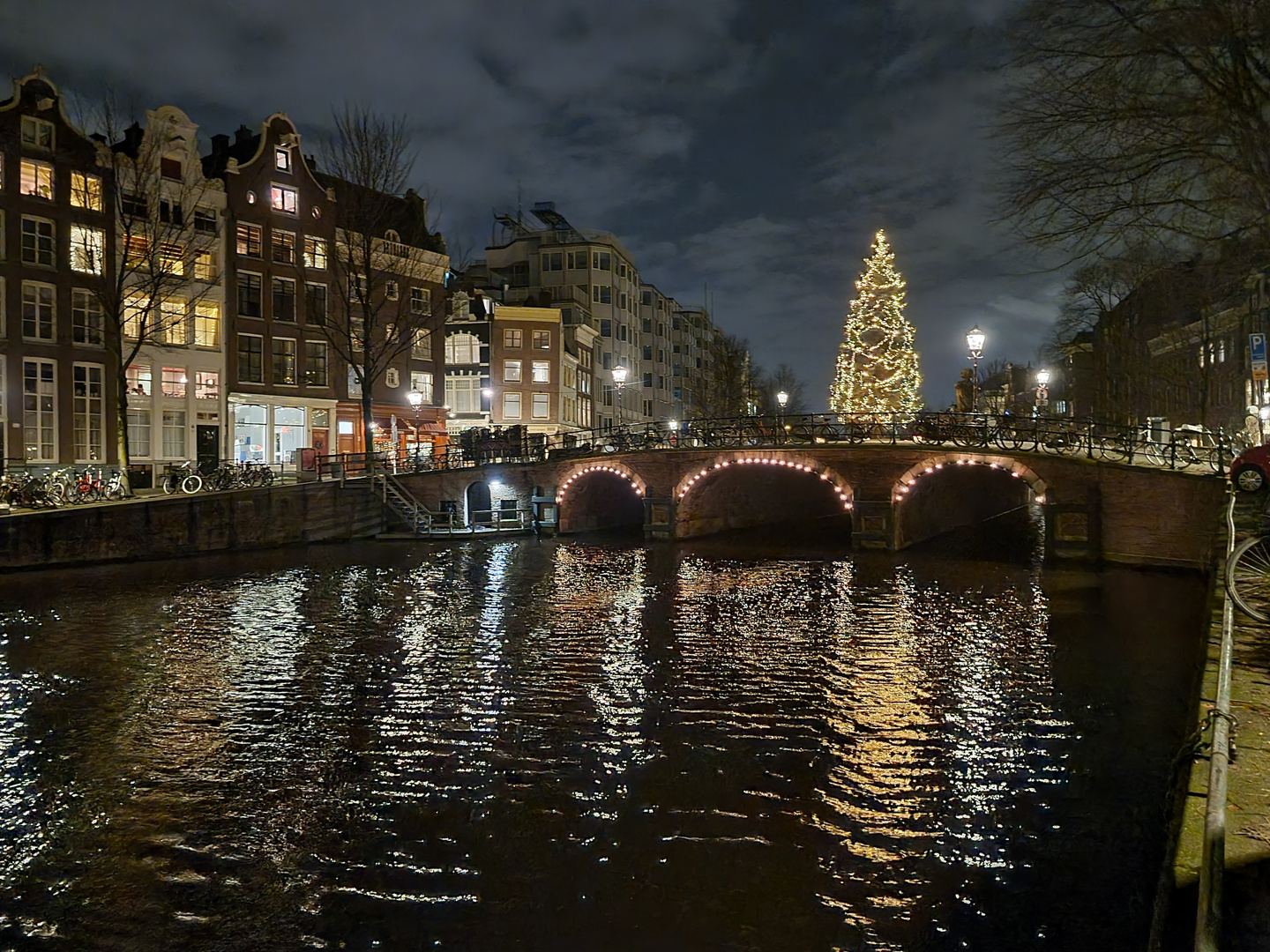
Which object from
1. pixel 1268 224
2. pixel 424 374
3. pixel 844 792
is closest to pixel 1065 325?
pixel 1268 224

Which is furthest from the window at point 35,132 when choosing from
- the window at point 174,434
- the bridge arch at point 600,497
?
the bridge arch at point 600,497

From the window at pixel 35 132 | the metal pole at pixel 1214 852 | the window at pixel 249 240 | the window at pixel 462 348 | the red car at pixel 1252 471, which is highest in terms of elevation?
the window at pixel 35 132

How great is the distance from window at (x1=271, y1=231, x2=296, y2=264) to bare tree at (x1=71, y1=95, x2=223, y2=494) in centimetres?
295

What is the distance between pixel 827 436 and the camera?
34.5 m

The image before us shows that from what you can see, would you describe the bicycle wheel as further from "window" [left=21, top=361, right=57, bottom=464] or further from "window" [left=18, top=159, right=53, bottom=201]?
"window" [left=18, top=159, right=53, bottom=201]

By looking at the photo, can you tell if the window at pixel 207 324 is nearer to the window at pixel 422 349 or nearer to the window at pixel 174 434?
the window at pixel 174 434

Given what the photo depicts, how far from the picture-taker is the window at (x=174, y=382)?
3884cm

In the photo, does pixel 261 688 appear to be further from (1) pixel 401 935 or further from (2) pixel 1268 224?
(2) pixel 1268 224

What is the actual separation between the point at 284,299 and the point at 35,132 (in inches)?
474

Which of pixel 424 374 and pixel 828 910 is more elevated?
pixel 424 374

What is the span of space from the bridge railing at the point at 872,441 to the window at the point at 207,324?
7.85 meters

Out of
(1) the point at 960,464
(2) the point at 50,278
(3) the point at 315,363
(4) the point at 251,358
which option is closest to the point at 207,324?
(4) the point at 251,358

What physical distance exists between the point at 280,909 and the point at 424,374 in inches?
1799

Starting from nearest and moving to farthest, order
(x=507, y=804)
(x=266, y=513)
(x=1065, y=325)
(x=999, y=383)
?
1. (x=507, y=804)
2. (x=266, y=513)
3. (x=1065, y=325)
4. (x=999, y=383)
